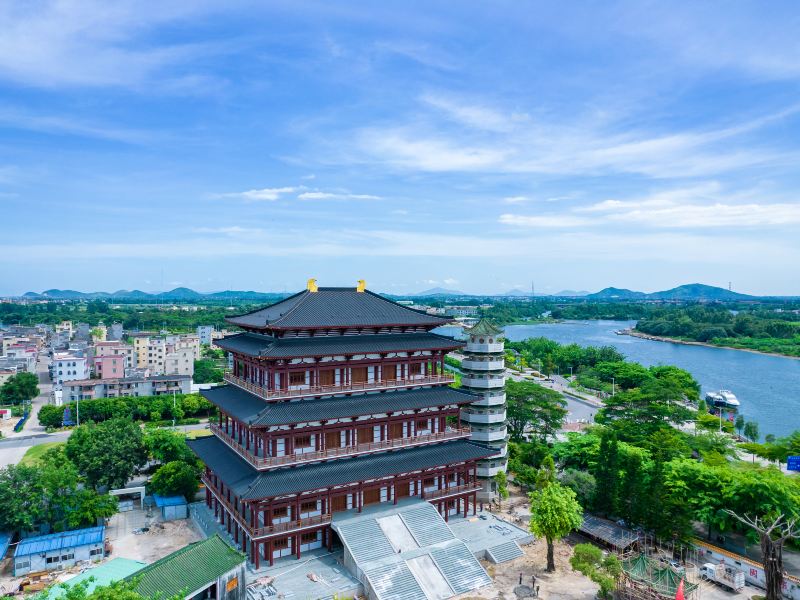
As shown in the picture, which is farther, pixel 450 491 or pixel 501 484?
pixel 501 484

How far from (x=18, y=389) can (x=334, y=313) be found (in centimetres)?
6697

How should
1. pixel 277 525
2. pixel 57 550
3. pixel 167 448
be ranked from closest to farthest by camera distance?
pixel 277 525 < pixel 57 550 < pixel 167 448

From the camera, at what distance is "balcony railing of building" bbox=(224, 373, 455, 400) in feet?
99.5

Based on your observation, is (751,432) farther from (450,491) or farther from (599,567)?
(450,491)

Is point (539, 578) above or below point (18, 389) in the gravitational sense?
below

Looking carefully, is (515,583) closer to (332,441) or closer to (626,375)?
(332,441)

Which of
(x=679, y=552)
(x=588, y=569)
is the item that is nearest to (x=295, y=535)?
(x=588, y=569)

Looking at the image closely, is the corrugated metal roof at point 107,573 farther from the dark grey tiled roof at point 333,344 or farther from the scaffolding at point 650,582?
the scaffolding at point 650,582

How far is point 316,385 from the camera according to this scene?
31422 mm

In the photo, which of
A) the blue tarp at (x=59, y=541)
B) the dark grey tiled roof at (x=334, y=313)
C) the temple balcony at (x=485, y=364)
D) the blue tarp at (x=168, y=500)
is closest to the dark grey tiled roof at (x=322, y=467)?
the blue tarp at (x=168, y=500)

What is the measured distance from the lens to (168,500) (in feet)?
125

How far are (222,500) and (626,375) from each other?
227 feet

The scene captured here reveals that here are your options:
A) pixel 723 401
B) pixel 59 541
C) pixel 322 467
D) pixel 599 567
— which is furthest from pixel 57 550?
pixel 723 401

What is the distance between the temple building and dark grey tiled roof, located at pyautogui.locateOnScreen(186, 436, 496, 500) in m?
0.07
